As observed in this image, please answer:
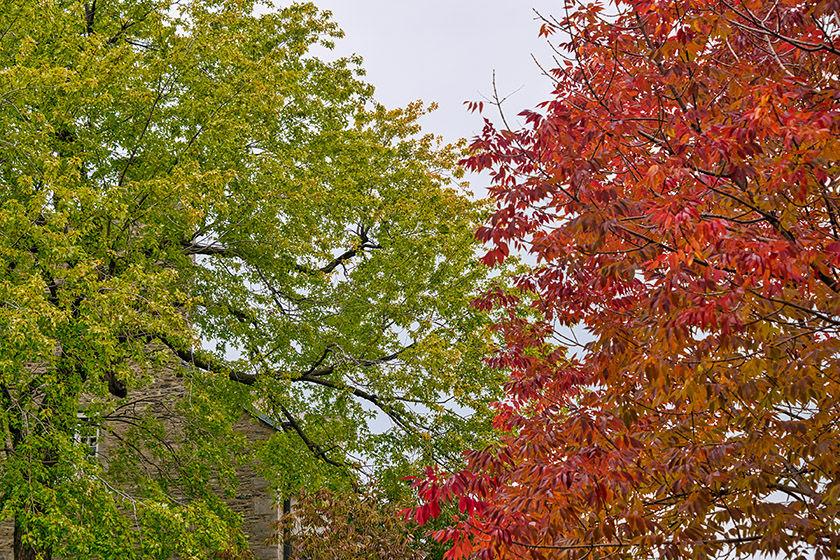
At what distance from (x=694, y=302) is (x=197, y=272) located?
11809 millimetres

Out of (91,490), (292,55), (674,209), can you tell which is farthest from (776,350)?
(292,55)

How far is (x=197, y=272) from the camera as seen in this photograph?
15031mm

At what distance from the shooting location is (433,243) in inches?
624

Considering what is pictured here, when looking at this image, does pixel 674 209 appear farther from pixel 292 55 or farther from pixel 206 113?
pixel 292 55

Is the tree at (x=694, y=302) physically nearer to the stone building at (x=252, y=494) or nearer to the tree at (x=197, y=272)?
the tree at (x=197, y=272)

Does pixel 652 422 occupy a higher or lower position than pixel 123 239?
lower

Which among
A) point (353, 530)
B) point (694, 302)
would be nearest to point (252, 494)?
point (353, 530)

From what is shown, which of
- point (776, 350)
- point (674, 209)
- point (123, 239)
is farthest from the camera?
point (123, 239)

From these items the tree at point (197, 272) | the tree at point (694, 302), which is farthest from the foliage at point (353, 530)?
the tree at point (694, 302)

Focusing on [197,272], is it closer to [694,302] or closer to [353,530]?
[353,530]

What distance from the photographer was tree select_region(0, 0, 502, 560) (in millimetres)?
10984

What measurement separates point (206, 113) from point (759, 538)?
37.1ft

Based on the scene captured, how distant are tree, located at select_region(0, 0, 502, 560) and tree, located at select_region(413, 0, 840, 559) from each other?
6.89 meters

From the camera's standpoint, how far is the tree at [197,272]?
36.0 feet
